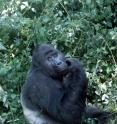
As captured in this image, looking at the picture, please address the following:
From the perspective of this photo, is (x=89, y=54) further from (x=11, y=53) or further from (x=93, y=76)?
(x=11, y=53)

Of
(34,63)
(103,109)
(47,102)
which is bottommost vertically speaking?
(103,109)

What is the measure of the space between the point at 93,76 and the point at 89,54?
41 centimetres

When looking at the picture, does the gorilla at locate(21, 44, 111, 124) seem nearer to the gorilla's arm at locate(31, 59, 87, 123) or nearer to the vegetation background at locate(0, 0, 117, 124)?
the gorilla's arm at locate(31, 59, 87, 123)

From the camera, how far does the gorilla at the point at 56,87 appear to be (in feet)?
15.9

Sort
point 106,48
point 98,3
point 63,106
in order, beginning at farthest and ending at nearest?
point 98,3
point 106,48
point 63,106

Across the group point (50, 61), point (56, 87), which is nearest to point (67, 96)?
point (56, 87)

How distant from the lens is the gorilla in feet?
15.9

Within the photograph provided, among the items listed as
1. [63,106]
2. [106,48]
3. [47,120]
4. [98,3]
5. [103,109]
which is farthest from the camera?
[98,3]

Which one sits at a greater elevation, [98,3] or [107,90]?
[98,3]

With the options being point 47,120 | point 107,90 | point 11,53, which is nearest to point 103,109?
point 107,90

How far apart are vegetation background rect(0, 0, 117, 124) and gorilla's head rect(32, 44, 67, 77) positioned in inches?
25.9

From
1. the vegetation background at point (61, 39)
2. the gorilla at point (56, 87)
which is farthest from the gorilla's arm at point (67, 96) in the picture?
the vegetation background at point (61, 39)

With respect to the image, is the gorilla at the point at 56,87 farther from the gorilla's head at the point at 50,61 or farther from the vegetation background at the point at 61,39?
the vegetation background at the point at 61,39

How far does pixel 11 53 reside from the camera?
20.3 feet
